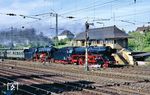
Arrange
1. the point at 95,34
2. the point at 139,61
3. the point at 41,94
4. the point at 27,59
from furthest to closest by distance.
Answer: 1. the point at 95,34
2. the point at 27,59
3. the point at 139,61
4. the point at 41,94

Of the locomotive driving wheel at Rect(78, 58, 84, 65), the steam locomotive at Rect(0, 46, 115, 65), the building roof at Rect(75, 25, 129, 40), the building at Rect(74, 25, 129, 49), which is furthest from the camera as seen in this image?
the building roof at Rect(75, 25, 129, 40)

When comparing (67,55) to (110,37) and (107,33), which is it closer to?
(110,37)

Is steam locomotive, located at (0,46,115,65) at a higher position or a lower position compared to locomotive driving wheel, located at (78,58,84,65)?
higher

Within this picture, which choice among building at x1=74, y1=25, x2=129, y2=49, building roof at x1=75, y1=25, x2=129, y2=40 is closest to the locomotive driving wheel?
building at x1=74, y1=25, x2=129, y2=49

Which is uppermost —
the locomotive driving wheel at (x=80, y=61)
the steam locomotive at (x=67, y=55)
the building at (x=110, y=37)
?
the building at (x=110, y=37)

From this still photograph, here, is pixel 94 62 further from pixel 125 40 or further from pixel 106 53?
pixel 125 40

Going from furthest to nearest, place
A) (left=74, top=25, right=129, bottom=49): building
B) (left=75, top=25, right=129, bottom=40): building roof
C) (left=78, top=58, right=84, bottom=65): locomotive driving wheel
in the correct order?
1. (left=75, top=25, right=129, bottom=40): building roof
2. (left=74, top=25, right=129, bottom=49): building
3. (left=78, top=58, right=84, bottom=65): locomotive driving wheel

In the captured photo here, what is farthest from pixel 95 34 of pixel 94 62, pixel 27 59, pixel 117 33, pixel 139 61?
pixel 94 62

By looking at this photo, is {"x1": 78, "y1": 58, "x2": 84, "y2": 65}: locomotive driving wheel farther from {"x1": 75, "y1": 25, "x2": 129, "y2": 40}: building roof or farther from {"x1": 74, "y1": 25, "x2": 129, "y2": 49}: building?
{"x1": 75, "y1": 25, "x2": 129, "y2": 40}: building roof

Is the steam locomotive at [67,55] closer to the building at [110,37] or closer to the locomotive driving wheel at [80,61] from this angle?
the locomotive driving wheel at [80,61]

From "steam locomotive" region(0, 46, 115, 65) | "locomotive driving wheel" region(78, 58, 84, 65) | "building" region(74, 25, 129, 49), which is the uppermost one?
"building" region(74, 25, 129, 49)

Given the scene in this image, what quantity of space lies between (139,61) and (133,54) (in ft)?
4.75

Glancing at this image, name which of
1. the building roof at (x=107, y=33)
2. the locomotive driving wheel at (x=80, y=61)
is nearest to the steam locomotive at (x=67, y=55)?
the locomotive driving wheel at (x=80, y=61)

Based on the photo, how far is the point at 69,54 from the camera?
50094 millimetres
